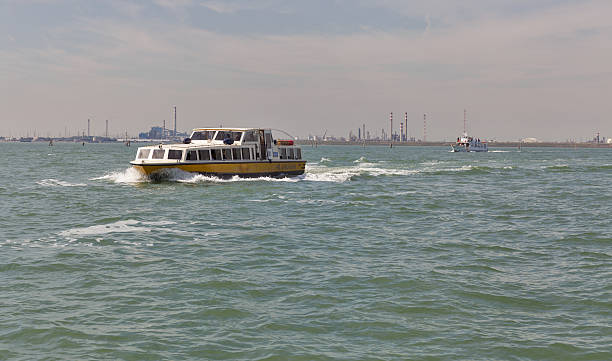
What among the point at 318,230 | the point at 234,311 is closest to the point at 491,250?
the point at 318,230

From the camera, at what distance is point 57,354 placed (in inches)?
361

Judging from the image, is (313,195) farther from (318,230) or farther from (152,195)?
(318,230)

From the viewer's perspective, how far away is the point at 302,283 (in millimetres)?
13656

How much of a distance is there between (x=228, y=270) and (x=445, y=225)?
1204 cm

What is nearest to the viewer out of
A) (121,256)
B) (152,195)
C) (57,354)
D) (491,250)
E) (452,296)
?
(57,354)

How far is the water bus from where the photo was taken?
4047 centimetres

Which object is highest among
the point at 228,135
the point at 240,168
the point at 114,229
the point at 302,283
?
the point at 228,135

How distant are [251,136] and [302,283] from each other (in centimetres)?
3282

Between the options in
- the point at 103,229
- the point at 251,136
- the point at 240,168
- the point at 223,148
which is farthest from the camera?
the point at 251,136

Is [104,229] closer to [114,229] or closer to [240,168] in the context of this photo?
[114,229]

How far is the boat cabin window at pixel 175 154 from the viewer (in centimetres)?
4066

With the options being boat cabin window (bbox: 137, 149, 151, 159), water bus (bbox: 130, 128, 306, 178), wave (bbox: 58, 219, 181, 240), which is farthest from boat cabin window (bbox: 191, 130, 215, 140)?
wave (bbox: 58, 219, 181, 240)

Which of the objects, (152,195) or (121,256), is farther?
(152,195)

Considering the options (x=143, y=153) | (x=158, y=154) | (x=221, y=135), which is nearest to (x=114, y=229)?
(x=158, y=154)
